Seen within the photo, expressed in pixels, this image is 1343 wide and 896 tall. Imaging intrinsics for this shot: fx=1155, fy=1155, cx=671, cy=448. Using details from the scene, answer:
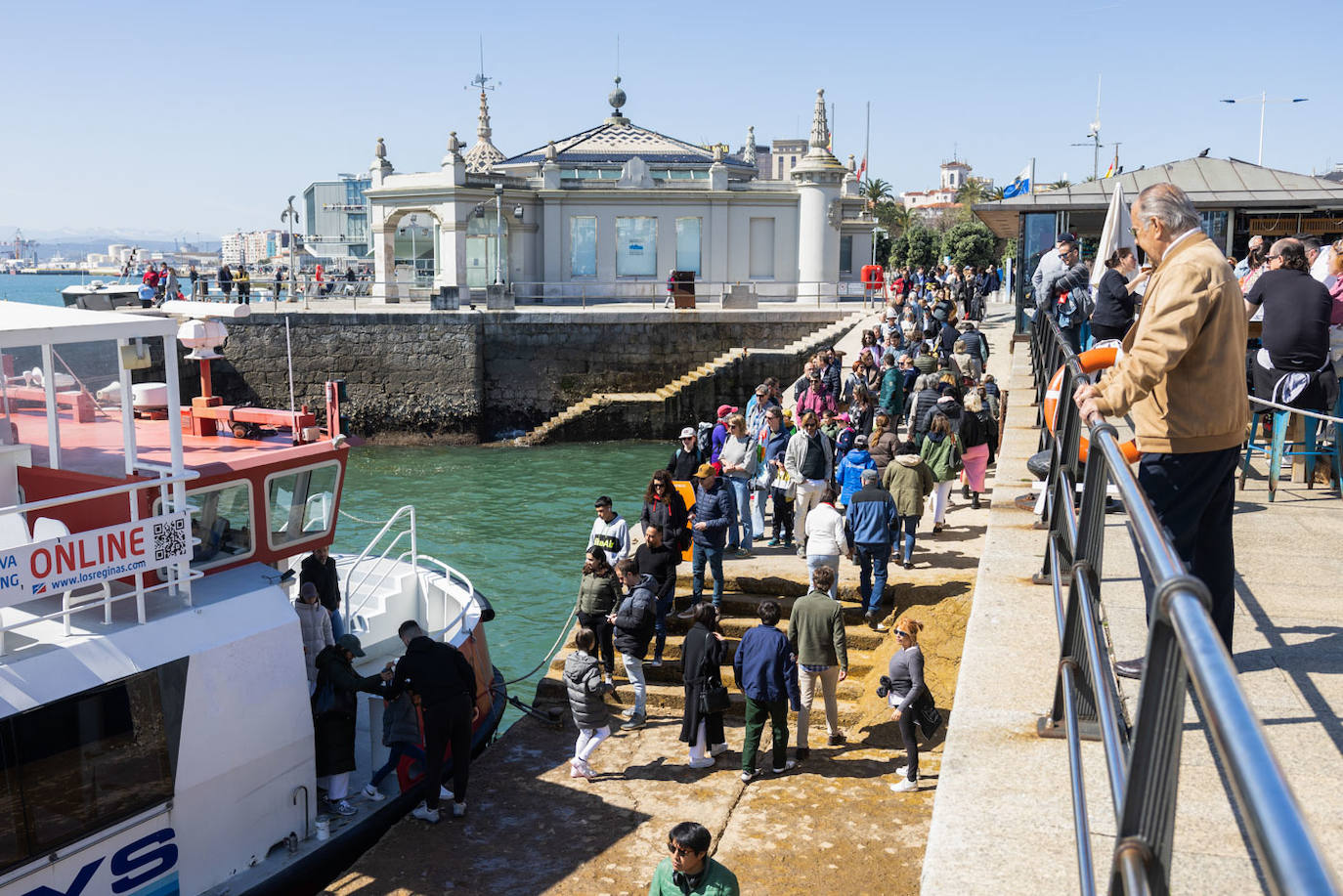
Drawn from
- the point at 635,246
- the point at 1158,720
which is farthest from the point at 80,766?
the point at 635,246

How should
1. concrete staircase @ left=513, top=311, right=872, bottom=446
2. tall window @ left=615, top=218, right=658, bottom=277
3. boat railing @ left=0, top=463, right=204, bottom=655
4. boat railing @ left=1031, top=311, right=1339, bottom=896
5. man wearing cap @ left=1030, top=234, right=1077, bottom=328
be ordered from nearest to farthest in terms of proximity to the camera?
1. boat railing @ left=1031, top=311, right=1339, bottom=896
2. boat railing @ left=0, top=463, right=204, bottom=655
3. man wearing cap @ left=1030, top=234, right=1077, bottom=328
4. concrete staircase @ left=513, top=311, right=872, bottom=446
5. tall window @ left=615, top=218, right=658, bottom=277

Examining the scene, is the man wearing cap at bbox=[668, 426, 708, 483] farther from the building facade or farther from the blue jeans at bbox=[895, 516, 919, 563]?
the building facade

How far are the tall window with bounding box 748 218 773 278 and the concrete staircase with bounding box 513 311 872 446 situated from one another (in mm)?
6381

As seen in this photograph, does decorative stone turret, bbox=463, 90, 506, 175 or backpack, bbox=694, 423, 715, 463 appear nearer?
backpack, bbox=694, 423, 715, 463

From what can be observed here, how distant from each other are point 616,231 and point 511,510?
17272 millimetres

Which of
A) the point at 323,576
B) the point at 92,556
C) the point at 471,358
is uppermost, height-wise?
the point at 92,556

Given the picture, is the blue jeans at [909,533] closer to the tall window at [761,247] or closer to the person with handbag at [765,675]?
the person with handbag at [765,675]

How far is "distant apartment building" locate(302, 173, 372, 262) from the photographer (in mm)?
105625

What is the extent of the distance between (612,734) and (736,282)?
30.1 metres

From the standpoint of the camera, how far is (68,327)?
8.25 meters

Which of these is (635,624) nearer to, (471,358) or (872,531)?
(872,531)

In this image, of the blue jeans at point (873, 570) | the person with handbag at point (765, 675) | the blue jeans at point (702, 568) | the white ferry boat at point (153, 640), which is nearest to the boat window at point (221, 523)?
the white ferry boat at point (153, 640)

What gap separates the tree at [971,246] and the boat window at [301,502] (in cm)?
5191

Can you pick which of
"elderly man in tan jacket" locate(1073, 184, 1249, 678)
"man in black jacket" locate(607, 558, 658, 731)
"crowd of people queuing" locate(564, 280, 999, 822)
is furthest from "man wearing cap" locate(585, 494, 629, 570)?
"elderly man in tan jacket" locate(1073, 184, 1249, 678)
